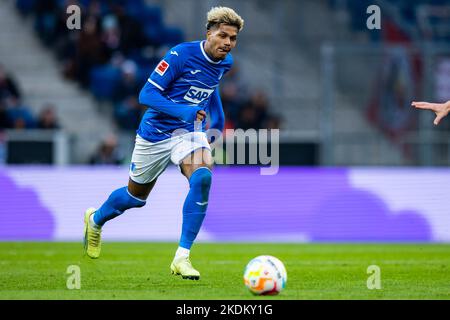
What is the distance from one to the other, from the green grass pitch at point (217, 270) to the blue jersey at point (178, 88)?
136 centimetres

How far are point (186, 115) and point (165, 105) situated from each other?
237 mm

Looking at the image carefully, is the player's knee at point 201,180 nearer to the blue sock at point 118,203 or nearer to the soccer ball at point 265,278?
the blue sock at point 118,203

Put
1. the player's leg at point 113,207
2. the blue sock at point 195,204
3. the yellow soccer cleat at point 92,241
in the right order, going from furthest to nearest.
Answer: the yellow soccer cleat at point 92,241
the player's leg at point 113,207
the blue sock at point 195,204

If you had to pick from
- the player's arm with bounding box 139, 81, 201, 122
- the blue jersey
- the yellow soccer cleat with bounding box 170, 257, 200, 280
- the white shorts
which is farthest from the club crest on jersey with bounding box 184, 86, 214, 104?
the yellow soccer cleat with bounding box 170, 257, 200, 280

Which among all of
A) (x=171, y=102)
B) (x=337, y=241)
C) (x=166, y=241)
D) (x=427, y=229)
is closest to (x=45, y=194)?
(x=166, y=241)

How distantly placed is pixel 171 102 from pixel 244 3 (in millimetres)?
11769

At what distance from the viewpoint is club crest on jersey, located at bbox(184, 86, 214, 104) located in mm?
8914

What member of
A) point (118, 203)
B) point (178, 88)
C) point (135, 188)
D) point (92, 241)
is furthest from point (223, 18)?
point (92, 241)

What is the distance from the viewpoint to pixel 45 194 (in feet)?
49.6

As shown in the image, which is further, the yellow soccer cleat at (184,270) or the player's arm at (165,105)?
the player's arm at (165,105)

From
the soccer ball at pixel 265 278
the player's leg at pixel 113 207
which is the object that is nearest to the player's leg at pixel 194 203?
the player's leg at pixel 113 207

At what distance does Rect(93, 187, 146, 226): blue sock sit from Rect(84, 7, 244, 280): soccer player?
0.12 metres

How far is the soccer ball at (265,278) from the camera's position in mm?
7273

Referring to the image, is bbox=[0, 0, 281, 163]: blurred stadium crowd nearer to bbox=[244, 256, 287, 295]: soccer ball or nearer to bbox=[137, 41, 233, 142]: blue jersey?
bbox=[137, 41, 233, 142]: blue jersey
